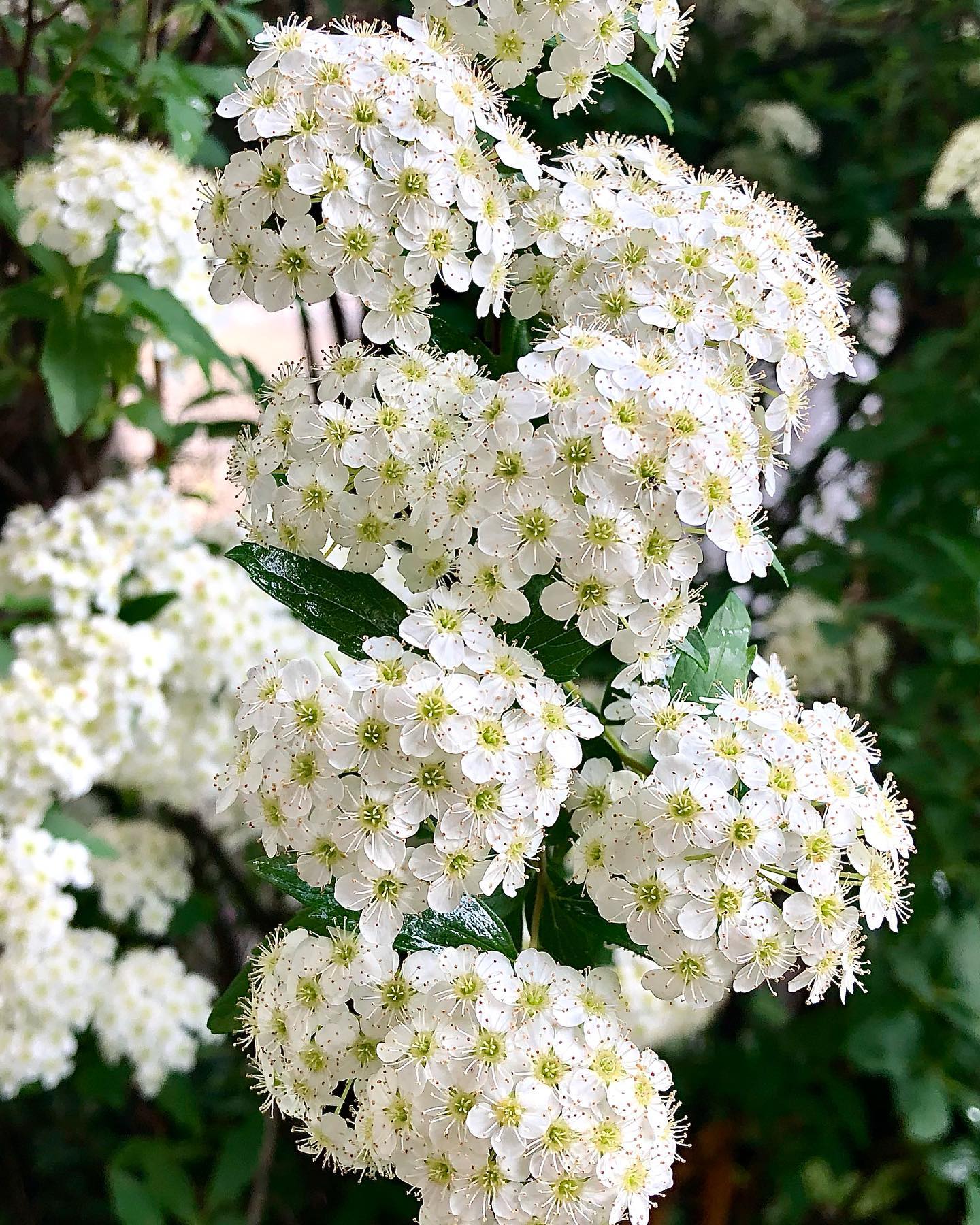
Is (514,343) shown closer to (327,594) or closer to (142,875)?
(327,594)

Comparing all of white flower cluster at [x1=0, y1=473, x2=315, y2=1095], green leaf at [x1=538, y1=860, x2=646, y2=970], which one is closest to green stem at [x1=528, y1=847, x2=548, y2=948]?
green leaf at [x1=538, y1=860, x2=646, y2=970]

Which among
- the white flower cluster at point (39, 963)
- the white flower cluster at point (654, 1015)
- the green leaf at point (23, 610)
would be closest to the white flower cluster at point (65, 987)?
the white flower cluster at point (39, 963)

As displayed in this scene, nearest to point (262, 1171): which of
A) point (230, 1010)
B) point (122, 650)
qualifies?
point (122, 650)

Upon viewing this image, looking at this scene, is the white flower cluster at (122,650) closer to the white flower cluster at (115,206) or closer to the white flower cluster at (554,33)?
the white flower cluster at (115,206)

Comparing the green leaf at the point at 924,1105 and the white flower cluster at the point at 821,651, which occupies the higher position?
the white flower cluster at the point at 821,651

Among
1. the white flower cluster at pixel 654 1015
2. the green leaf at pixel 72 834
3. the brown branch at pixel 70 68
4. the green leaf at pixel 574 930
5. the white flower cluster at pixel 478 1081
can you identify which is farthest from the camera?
the white flower cluster at pixel 654 1015

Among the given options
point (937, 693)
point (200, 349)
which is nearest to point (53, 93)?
point (200, 349)

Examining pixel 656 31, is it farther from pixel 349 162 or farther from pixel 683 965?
pixel 683 965
